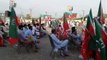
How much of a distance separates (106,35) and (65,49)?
6.04 m

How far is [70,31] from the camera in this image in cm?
1448

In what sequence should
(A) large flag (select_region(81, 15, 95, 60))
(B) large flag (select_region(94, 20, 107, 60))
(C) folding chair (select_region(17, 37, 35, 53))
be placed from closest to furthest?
(B) large flag (select_region(94, 20, 107, 60))
(A) large flag (select_region(81, 15, 95, 60))
(C) folding chair (select_region(17, 37, 35, 53))

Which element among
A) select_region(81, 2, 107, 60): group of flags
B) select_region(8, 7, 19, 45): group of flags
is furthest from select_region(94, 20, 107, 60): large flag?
select_region(8, 7, 19, 45): group of flags

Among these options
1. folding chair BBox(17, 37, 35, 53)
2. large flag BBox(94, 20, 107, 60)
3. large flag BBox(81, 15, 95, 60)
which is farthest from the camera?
folding chair BBox(17, 37, 35, 53)

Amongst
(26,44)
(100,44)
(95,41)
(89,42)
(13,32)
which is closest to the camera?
(100,44)

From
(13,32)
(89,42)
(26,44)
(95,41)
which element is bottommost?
(26,44)

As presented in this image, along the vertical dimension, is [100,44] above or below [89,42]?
above

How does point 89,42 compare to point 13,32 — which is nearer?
point 89,42

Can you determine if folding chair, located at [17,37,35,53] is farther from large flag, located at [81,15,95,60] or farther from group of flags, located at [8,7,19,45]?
large flag, located at [81,15,95,60]

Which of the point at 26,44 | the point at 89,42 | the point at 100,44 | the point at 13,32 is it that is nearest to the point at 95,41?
the point at 100,44

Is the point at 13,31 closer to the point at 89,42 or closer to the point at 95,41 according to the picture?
the point at 89,42

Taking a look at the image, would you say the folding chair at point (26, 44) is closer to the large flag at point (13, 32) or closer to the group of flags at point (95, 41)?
the large flag at point (13, 32)

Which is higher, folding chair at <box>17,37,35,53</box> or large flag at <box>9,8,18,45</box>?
large flag at <box>9,8,18,45</box>

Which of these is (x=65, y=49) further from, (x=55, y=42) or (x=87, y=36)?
(x=87, y=36)
